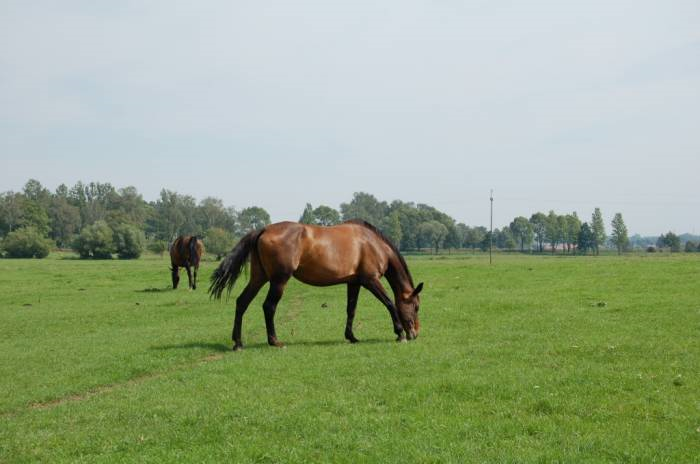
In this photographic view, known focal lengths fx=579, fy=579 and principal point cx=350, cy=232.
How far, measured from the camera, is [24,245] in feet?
273

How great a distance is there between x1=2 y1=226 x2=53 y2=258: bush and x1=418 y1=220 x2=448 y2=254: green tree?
72.2m

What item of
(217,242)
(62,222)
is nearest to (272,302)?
(217,242)

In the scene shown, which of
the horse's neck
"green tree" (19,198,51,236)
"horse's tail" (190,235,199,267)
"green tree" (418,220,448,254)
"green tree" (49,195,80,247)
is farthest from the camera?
"green tree" (49,195,80,247)

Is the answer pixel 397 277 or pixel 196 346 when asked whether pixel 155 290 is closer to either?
pixel 196 346

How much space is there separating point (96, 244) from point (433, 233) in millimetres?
68646

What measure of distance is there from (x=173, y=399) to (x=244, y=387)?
41.7 inches

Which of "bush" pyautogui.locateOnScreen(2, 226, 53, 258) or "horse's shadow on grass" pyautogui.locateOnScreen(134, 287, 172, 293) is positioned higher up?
"bush" pyautogui.locateOnScreen(2, 226, 53, 258)

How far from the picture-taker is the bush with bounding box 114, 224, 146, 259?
260ft

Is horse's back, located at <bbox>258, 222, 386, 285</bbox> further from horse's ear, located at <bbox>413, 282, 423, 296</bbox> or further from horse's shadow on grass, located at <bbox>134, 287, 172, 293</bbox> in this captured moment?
horse's shadow on grass, located at <bbox>134, 287, 172, 293</bbox>

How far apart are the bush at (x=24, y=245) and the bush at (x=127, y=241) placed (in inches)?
550

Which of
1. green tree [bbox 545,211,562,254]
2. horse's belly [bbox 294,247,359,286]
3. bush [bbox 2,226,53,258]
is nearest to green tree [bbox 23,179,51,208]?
bush [bbox 2,226,53,258]

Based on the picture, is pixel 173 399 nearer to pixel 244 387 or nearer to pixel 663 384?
pixel 244 387

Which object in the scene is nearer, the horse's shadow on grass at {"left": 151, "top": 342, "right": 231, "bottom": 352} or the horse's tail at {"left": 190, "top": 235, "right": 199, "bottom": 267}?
the horse's shadow on grass at {"left": 151, "top": 342, "right": 231, "bottom": 352}

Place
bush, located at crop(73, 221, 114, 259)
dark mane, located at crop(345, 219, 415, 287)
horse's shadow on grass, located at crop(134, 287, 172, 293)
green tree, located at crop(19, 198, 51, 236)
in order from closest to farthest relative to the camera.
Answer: dark mane, located at crop(345, 219, 415, 287) < horse's shadow on grass, located at crop(134, 287, 172, 293) < bush, located at crop(73, 221, 114, 259) < green tree, located at crop(19, 198, 51, 236)
